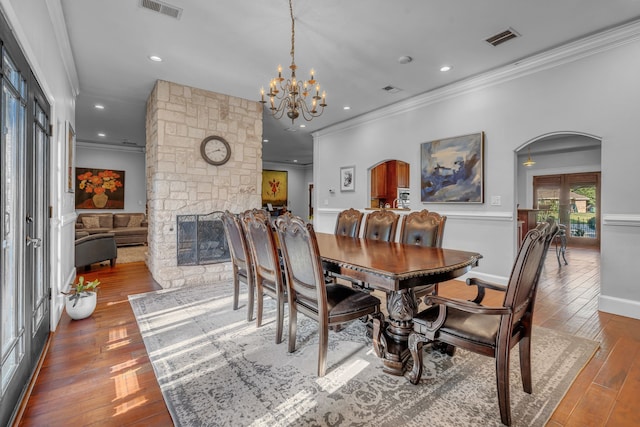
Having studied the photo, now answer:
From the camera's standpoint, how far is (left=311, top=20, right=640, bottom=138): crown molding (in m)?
2.96

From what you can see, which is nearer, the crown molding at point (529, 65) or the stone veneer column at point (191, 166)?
the crown molding at point (529, 65)

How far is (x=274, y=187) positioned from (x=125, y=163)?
477 cm

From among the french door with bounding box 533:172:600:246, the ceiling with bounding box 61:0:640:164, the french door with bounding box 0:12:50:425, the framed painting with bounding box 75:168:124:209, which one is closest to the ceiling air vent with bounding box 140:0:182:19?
the ceiling with bounding box 61:0:640:164

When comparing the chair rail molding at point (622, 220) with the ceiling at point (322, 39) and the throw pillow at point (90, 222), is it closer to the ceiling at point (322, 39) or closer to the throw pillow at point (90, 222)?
the ceiling at point (322, 39)

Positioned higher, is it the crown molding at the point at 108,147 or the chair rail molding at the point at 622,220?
the crown molding at the point at 108,147

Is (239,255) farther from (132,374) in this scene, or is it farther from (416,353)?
(416,353)

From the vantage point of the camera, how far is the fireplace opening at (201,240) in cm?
436

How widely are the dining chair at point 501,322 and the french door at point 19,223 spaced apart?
2.10 m

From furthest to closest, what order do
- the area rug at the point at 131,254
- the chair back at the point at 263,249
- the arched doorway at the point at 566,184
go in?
the arched doorway at the point at 566,184 < the area rug at the point at 131,254 < the chair back at the point at 263,249

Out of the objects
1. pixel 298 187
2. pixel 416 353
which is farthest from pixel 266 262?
pixel 298 187

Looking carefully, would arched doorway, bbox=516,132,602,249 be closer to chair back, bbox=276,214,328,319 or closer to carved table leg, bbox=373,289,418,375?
carved table leg, bbox=373,289,418,375

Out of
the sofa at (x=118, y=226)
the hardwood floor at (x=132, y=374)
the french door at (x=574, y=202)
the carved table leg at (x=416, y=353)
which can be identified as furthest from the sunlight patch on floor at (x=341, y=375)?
the french door at (x=574, y=202)

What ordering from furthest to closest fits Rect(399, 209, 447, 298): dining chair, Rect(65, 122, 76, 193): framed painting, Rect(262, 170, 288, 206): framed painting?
Rect(262, 170, 288, 206): framed painting, Rect(65, 122, 76, 193): framed painting, Rect(399, 209, 447, 298): dining chair

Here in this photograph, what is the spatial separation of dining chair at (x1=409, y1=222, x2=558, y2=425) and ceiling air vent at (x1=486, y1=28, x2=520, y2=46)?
239cm
